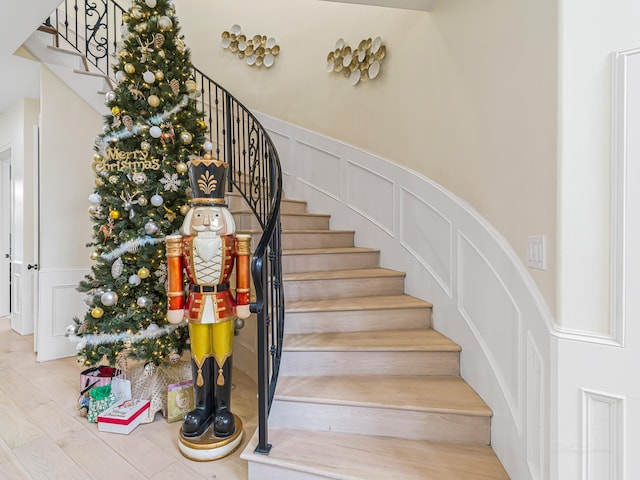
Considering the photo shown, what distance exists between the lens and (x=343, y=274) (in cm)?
269

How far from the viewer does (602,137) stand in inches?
47.4

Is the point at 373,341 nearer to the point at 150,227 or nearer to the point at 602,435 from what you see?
the point at 602,435

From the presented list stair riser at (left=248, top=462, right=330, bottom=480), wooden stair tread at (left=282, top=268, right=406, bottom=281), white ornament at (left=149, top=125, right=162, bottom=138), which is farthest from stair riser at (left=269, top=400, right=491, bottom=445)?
white ornament at (left=149, top=125, right=162, bottom=138)

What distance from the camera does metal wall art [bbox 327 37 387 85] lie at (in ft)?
10.2

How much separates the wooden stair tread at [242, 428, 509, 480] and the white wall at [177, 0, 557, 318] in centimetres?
85

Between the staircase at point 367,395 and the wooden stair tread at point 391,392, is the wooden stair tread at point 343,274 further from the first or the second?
the wooden stair tread at point 391,392

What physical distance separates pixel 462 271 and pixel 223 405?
165cm

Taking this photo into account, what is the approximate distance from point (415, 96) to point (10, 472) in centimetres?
346

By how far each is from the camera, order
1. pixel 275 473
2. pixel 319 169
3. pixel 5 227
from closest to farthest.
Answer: pixel 275 473 < pixel 319 169 < pixel 5 227

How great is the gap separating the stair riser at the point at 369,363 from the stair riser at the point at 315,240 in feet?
3.86

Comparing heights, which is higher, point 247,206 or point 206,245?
point 247,206

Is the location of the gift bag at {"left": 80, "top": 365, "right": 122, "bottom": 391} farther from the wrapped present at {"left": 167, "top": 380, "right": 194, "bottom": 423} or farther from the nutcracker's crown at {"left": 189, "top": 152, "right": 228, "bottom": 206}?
the nutcracker's crown at {"left": 189, "top": 152, "right": 228, "bottom": 206}

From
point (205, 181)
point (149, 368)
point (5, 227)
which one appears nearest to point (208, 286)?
point (205, 181)

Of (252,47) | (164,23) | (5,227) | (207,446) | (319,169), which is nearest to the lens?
(207,446)
